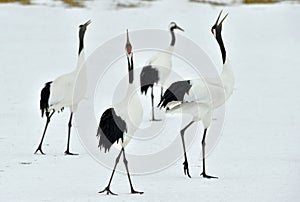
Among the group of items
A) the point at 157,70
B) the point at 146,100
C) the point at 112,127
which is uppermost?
the point at 157,70

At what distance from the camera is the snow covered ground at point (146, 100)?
22.6 ft

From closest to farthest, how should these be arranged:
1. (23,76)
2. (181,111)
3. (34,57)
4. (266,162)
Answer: (181,111)
(266,162)
(23,76)
(34,57)

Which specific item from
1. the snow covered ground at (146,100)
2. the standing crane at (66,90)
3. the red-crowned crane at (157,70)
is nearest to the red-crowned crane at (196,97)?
the snow covered ground at (146,100)

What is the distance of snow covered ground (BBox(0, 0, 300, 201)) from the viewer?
6.89 m

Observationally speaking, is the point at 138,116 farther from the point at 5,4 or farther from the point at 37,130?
the point at 5,4

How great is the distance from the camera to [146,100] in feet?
43.2

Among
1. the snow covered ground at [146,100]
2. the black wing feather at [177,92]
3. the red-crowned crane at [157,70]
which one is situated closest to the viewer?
the snow covered ground at [146,100]

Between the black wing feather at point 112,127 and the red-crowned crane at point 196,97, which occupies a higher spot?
the red-crowned crane at point 196,97

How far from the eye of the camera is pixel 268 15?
23.9 m

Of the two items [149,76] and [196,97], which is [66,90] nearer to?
[196,97]

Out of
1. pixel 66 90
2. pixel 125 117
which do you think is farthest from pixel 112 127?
pixel 66 90

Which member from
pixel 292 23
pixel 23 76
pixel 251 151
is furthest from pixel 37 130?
pixel 292 23

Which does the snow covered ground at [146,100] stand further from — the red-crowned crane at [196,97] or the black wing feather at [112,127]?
the red-crowned crane at [196,97]

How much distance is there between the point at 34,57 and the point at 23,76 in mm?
2649
